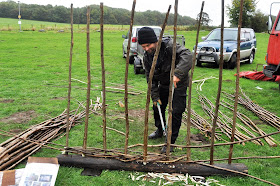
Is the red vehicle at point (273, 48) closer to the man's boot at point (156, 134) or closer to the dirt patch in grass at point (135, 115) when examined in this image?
the dirt patch in grass at point (135, 115)

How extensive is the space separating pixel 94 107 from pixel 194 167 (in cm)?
296

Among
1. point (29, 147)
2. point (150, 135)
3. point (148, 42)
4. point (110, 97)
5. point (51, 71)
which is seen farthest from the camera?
point (51, 71)

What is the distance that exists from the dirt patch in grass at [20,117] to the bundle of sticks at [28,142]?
27.2 inches

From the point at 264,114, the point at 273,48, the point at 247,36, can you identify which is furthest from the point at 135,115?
the point at 247,36

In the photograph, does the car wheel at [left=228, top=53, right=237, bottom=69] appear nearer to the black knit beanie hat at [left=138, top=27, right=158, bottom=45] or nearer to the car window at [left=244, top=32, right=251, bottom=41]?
the car window at [left=244, top=32, right=251, bottom=41]

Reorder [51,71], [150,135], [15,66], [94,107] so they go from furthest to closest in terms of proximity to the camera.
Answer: [15,66] → [51,71] → [94,107] → [150,135]

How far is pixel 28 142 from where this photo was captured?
138 inches

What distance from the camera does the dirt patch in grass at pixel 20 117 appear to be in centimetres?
460

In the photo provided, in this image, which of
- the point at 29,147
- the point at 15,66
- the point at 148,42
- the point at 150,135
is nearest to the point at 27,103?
the point at 29,147

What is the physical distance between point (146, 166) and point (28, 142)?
173cm

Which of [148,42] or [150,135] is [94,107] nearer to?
[150,135]

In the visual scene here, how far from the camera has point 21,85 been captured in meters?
7.28

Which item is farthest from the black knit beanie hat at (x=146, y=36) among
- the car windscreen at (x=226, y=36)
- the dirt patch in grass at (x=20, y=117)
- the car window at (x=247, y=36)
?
the car window at (x=247, y=36)

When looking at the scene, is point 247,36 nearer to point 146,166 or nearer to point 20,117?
point 20,117
